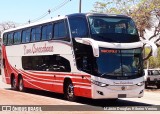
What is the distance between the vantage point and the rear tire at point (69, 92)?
1887 cm

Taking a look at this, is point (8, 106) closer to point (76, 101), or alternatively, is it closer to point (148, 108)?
point (76, 101)

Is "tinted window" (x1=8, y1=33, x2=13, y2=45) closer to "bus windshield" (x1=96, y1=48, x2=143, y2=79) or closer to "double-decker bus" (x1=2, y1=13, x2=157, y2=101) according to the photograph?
"double-decker bus" (x1=2, y1=13, x2=157, y2=101)

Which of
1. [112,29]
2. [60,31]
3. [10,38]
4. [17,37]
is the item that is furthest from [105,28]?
[10,38]

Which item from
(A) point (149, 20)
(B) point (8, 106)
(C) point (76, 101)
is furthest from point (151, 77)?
(B) point (8, 106)

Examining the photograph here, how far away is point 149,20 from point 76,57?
17.4 meters

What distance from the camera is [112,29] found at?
17.8m

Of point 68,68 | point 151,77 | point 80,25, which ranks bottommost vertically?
point 151,77

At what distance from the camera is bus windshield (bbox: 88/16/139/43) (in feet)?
57.3

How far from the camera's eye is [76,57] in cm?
1825

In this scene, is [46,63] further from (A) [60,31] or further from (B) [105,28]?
(B) [105,28]

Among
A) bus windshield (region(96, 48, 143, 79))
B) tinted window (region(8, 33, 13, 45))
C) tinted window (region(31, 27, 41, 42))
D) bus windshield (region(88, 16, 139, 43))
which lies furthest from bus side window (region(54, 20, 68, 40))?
tinted window (region(8, 33, 13, 45))

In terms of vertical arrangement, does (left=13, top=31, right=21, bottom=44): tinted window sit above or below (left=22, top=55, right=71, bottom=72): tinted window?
above

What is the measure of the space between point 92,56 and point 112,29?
5.41 feet

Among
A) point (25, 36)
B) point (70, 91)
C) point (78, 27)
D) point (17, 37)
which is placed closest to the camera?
→ point (78, 27)
